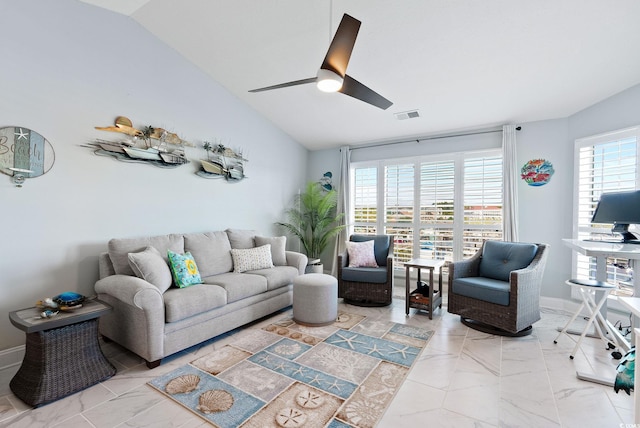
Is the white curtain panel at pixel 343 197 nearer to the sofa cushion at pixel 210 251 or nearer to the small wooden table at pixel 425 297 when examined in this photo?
the small wooden table at pixel 425 297

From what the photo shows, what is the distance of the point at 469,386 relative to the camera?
2.19 metres

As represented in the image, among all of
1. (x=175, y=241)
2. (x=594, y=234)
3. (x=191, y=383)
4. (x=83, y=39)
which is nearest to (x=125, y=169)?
(x=175, y=241)

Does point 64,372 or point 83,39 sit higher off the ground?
point 83,39

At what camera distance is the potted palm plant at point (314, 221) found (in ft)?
17.4

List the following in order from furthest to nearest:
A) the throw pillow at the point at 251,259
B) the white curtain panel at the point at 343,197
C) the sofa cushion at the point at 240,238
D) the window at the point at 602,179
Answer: the white curtain panel at the point at 343,197
the sofa cushion at the point at 240,238
the throw pillow at the point at 251,259
the window at the point at 602,179

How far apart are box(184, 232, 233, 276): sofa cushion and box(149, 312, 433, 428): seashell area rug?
0.88 m

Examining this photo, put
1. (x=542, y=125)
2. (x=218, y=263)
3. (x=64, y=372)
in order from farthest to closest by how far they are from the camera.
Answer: (x=542, y=125) < (x=218, y=263) < (x=64, y=372)

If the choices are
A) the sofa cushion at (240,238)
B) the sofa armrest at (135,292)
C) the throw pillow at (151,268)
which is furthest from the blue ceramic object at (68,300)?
the sofa cushion at (240,238)

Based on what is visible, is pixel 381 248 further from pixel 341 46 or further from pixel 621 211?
pixel 341 46

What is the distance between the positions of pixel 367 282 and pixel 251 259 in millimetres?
1568

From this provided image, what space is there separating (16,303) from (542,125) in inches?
241

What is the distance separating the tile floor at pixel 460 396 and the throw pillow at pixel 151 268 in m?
0.67

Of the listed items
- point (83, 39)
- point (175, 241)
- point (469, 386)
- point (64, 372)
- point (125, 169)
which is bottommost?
point (469, 386)

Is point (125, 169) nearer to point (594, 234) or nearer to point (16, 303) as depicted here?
point (16, 303)
